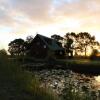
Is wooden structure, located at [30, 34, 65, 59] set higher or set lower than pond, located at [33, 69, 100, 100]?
higher

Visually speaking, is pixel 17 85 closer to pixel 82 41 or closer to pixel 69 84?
pixel 69 84

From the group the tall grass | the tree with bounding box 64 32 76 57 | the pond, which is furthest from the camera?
the tree with bounding box 64 32 76 57

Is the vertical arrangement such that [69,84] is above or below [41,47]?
below

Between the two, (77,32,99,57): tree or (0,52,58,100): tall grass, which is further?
(77,32,99,57): tree

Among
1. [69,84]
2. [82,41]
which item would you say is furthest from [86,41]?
[69,84]

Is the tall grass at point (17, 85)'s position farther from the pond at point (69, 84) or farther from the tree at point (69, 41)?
the tree at point (69, 41)

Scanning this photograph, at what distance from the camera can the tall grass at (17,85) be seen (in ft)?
26.1

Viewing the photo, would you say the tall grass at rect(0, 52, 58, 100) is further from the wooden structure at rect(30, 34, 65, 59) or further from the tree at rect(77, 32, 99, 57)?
the tree at rect(77, 32, 99, 57)

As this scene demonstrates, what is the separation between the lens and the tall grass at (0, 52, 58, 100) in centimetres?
797

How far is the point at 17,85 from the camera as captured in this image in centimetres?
891

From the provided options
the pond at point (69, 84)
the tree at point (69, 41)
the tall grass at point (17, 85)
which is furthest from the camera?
the tree at point (69, 41)

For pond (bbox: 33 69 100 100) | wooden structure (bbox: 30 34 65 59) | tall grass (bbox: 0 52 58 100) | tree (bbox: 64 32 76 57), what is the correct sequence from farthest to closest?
1. tree (bbox: 64 32 76 57)
2. wooden structure (bbox: 30 34 65 59)
3. pond (bbox: 33 69 100 100)
4. tall grass (bbox: 0 52 58 100)

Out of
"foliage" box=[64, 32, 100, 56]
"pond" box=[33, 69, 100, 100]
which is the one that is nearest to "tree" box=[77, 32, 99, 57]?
"foliage" box=[64, 32, 100, 56]

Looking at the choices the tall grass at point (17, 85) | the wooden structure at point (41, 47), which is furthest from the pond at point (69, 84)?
the wooden structure at point (41, 47)
